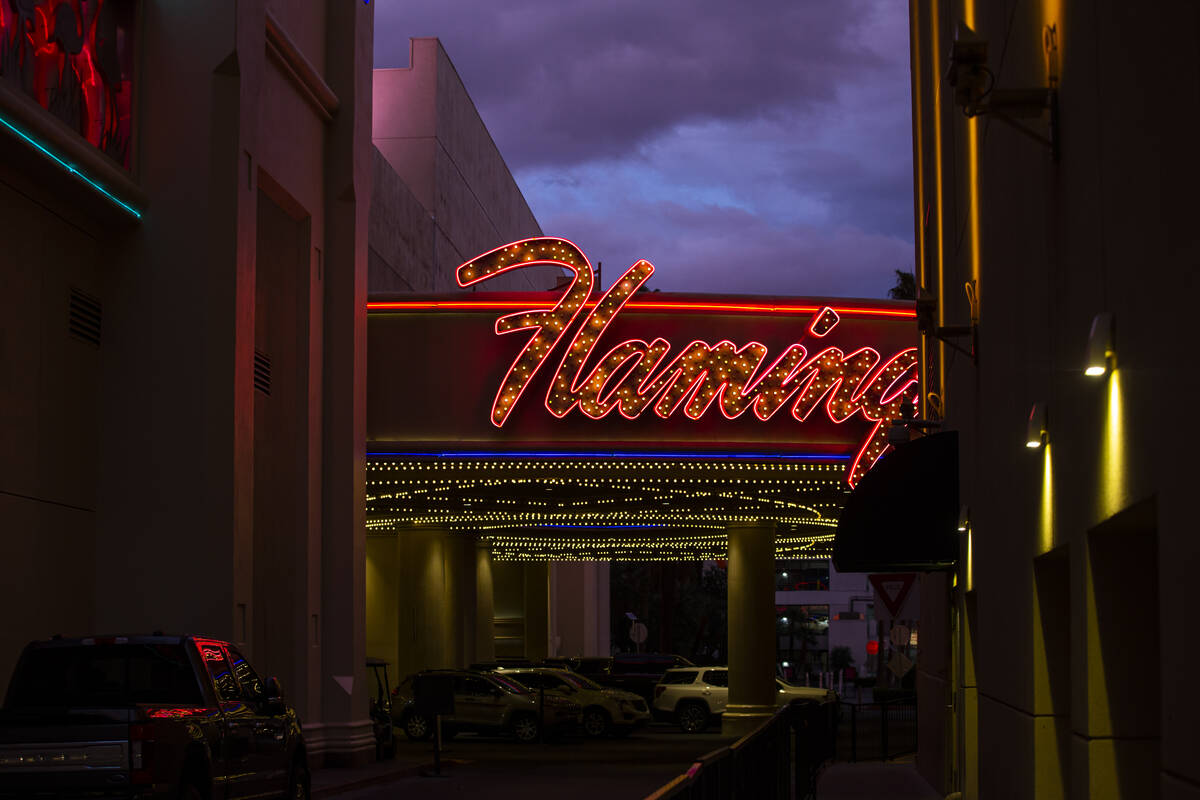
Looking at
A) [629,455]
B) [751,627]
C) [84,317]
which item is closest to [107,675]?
[84,317]

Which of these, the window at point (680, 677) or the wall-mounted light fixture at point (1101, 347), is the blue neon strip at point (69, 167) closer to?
the wall-mounted light fixture at point (1101, 347)

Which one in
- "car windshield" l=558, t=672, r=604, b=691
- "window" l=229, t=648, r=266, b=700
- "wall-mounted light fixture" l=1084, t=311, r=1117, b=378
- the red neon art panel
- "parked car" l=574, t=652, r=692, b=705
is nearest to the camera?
"wall-mounted light fixture" l=1084, t=311, r=1117, b=378

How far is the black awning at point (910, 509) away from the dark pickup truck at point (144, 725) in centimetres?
657

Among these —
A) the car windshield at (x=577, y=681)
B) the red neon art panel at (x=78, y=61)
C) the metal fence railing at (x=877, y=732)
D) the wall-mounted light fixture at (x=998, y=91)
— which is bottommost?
the metal fence railing at (x=877, y=732)

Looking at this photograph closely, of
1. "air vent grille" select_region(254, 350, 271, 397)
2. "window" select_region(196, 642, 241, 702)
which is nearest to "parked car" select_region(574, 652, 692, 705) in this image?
"air vent grille" select_region(254, 350, 271, 397)

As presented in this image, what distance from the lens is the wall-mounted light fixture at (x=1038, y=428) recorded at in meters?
9.15

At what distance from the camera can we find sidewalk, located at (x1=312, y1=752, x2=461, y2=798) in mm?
21562

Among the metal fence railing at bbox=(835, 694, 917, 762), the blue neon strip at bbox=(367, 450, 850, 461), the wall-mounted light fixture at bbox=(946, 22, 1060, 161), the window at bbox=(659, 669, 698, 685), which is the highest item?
the wall-mounted light fixture at bbox=(946, 22, 1060, 161)

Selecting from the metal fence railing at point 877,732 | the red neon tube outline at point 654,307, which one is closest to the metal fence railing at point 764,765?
the metal fence railing at point 877,732

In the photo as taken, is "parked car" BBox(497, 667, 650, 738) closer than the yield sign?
No

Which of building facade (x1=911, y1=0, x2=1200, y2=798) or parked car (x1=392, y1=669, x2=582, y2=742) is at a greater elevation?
building facade (x1=911, y1=0, x2=1200, y2=798)

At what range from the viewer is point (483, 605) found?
178ft

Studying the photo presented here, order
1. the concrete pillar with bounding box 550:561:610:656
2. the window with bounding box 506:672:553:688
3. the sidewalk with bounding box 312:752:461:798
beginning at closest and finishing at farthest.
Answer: the sidewalk with bounding box 312:752:461:798, the window with bounding box 506:672:553:688, the concrete pillar with bounding box 550:561:610:656

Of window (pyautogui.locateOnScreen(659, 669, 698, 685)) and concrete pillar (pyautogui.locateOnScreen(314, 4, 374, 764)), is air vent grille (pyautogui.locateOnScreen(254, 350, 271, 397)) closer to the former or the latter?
Answer: concrete pillar (pyautogui.locateOnScreen(314, 4, 374, 764))
